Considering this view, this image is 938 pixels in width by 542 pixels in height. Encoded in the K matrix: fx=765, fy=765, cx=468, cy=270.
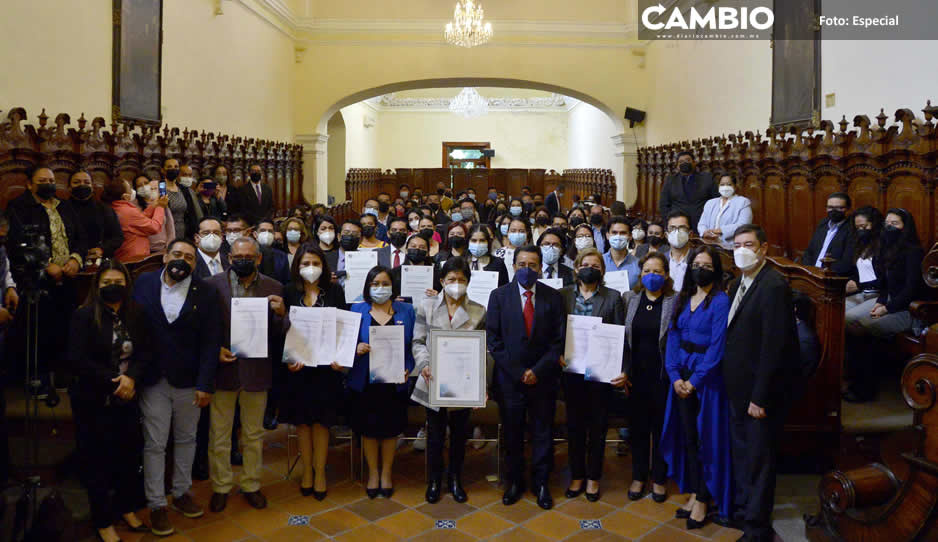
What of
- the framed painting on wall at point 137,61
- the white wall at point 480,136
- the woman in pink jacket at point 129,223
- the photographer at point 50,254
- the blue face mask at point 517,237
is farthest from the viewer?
the white wall at point 480,136

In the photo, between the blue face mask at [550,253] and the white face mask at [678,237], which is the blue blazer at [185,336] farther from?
the white face mask at [678,237]

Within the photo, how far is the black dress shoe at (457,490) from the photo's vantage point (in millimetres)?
4906

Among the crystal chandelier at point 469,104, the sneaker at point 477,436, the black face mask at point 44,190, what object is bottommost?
the sneaker at point 477,436

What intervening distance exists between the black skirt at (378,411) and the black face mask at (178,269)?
4.35 feet

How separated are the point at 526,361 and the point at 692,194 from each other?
587 centimetres

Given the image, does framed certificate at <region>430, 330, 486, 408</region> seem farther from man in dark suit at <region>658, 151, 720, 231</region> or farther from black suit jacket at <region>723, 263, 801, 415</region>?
man in dark suit at <region>658, 151, 720, 231</region>

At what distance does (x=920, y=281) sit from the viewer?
5.56 meters

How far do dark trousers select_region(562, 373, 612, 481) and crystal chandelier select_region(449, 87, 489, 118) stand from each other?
21.5 m

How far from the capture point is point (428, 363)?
15.9 feet

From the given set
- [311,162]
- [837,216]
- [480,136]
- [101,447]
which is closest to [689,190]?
[837,216]

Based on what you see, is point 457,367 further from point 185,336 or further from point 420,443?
point 185,336

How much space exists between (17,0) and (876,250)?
824 cm

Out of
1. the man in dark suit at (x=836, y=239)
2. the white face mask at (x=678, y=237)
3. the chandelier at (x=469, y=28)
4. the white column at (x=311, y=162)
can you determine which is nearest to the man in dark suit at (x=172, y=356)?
the white face mask at (x=678, y=237)

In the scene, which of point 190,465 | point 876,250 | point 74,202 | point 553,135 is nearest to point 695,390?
point 876,250
